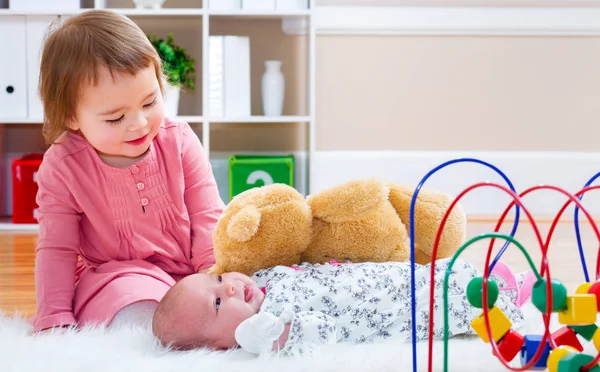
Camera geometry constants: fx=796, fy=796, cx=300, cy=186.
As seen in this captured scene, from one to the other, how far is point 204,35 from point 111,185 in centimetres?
125

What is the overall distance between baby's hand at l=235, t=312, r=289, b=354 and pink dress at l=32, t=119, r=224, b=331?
24 centimetres

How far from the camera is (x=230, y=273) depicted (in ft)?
3.67

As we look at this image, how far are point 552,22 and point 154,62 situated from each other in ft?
5.98

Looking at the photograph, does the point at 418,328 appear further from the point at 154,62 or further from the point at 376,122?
the point at 376,122

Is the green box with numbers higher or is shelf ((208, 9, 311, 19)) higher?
shelf ((208, 9, 311, 19))

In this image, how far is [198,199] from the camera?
1398 mm

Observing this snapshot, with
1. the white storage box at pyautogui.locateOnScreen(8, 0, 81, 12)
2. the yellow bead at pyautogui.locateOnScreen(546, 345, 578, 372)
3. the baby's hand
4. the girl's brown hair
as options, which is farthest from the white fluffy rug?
the white storage box at pyautogui.locateOnScreen(8, 0, 81, 12)

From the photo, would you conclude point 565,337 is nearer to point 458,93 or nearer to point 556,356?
point 556,356

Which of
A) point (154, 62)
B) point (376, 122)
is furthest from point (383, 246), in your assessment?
point (376, 122)

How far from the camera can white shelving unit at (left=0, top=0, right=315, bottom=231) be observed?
2469mm

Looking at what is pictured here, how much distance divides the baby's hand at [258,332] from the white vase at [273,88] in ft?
5.21

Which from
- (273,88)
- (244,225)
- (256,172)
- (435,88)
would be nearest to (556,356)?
(244,225)

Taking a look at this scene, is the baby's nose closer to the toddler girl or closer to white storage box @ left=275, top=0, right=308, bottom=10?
the toddler girl

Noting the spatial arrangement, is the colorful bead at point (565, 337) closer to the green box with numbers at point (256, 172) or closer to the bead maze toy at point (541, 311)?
the bead maze toy at point (541, 311)
